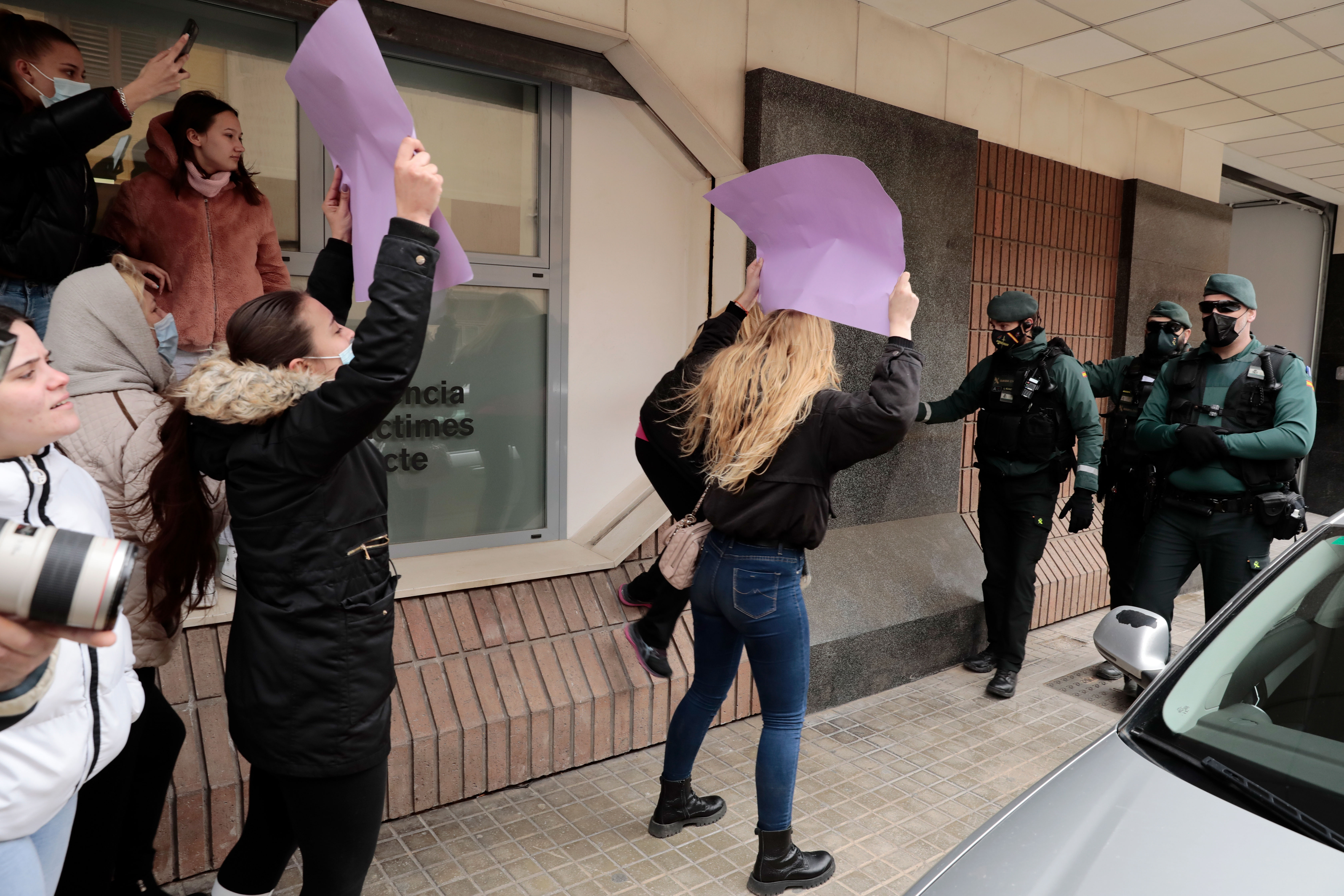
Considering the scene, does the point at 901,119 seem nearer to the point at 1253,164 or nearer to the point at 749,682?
the point at 749,682

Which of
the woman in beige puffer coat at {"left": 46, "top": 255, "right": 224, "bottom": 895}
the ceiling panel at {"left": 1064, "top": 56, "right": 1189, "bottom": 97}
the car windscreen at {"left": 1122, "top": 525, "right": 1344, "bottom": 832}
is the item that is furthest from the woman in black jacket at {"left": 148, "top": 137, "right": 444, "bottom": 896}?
the ceiling panel at {"left": 1064, "top": 56, "right": 1189, "bottom": 97}

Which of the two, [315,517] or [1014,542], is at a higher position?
[315,517]

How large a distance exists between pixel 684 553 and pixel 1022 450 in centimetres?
241

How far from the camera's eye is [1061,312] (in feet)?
21.8

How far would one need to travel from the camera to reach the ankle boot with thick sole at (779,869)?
113 inches

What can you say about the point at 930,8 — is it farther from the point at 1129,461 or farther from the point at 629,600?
the point at 629,600

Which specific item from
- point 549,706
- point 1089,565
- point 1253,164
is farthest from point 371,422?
point 1253,164

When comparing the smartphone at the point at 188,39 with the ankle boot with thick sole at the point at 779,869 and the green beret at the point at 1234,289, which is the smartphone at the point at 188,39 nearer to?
the ankle boot with thick sole at the point at 779,869

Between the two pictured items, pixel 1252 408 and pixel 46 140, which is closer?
pixel 46 140

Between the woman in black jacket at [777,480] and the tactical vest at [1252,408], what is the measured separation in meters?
2.14

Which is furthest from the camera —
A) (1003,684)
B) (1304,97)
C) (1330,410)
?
(1330,410)

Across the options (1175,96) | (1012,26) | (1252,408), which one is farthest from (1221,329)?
(1175,96)

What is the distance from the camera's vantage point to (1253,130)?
24.3 ft

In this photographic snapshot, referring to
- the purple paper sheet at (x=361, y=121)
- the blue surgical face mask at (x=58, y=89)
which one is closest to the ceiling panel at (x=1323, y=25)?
the purple paper sheet at (x=361, y=121)
